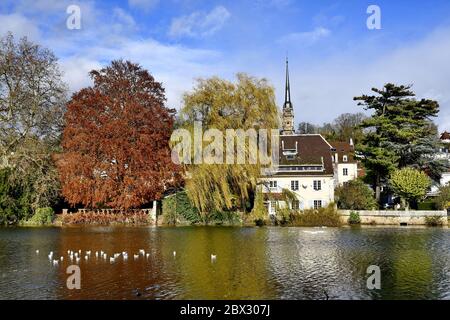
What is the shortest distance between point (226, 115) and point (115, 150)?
34.9 ft

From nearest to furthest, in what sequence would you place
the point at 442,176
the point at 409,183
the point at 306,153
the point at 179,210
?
the point at 179,210
the point at 409,183
the point at 306,153
the point at 442,176

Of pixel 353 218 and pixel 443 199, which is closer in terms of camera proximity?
pixel 353 218

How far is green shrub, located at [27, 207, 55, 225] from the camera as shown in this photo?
4472cm

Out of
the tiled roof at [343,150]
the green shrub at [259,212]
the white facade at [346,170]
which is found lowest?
the green shrub at [259,212]

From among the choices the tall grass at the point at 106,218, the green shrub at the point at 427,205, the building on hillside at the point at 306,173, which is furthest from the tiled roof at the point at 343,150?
the tall grass at the point at 106,218

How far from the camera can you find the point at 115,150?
147 feet

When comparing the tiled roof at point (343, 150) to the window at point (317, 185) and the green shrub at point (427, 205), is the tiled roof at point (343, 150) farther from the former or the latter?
the window at point (317, 185)

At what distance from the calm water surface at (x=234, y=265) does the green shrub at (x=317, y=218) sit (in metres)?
6.80

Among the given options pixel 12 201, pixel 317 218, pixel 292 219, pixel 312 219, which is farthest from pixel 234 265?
pixel 12 201

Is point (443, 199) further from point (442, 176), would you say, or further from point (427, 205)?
point (442, 176)

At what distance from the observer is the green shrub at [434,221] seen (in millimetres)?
44125

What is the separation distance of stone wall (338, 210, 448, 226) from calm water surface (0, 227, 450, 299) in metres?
8.23

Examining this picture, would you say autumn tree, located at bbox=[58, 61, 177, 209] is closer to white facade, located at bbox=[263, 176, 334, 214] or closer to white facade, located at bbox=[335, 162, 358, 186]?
white facade, located at bbox=[263, 176, 334, 214]
